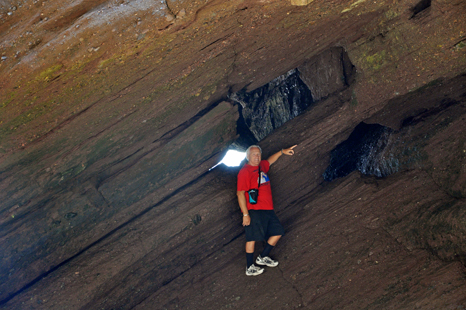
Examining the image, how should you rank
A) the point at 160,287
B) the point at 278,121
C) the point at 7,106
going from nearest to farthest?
1. the point at 7,106
2. the point at 160,287
3. the point at 278,121

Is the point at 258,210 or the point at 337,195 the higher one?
the point at 258,210

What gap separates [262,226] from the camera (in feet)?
13.6

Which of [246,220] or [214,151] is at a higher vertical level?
[214,151]

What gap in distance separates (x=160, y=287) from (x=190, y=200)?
129cm

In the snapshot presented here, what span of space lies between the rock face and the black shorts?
46 centimetres

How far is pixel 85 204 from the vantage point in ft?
14.7

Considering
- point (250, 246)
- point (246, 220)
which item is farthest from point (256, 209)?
point (250, 246)

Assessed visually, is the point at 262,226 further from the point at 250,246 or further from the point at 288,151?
the point at 288,151

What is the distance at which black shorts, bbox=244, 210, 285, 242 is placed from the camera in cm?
410

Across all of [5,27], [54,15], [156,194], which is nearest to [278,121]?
[156,194]

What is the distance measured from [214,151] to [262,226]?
132cm

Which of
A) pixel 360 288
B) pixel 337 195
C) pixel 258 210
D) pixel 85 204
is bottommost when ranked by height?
pixel 360 288

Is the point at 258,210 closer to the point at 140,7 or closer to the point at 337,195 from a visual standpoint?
the point at 337,195

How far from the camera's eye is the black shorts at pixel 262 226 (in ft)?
13.5
